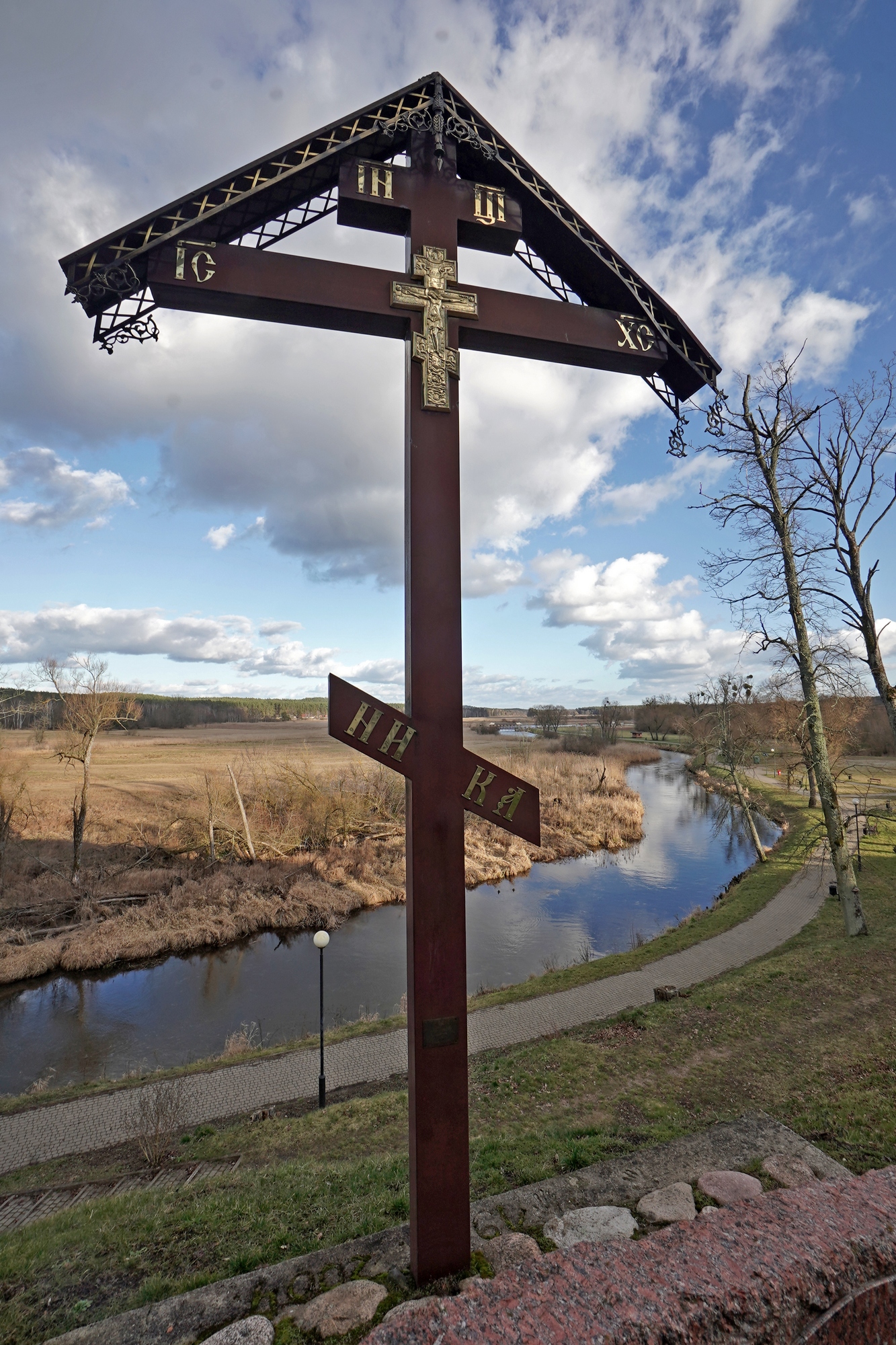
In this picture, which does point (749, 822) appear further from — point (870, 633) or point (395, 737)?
point (395, 737)

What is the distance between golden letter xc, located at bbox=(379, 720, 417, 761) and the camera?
9.72 ft

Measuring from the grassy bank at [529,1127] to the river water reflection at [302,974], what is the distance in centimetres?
577

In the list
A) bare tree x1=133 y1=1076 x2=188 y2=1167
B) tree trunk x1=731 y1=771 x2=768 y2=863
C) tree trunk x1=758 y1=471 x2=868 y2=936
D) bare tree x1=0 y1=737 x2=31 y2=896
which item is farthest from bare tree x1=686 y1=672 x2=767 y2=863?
bare tree x1=0 y1=737 x2=31 y2=896

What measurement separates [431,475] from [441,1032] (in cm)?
282

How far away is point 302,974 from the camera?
16875 millimetres

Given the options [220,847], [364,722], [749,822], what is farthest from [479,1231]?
[220,847]

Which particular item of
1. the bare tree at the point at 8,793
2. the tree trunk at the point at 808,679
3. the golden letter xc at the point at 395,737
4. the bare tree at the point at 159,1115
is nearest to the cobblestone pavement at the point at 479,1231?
the golden letter xc at the point at 395,737

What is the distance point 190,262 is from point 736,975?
1362 cm

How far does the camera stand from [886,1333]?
2.50 meters

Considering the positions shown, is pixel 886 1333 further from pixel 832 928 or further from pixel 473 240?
pixel 832 928

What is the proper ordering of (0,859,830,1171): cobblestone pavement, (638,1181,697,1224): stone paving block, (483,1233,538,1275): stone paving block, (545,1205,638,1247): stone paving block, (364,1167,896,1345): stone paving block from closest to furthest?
(364,1167,896,1345): stone paving block < (483,1233,538,1275): stone paving block < (545,1205,638,1247): stone paving block < (638,1181,697,1224): stone paving block < (0,859,830,1171): cobblestone pavement

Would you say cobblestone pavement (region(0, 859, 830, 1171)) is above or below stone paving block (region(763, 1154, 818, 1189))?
below

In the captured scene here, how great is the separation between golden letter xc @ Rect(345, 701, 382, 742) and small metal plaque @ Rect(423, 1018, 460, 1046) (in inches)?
56.3

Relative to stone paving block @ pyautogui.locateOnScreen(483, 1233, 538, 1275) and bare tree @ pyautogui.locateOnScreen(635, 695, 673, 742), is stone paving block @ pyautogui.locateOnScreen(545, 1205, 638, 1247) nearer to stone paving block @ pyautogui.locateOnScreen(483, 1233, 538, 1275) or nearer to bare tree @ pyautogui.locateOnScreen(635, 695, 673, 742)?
stone paving block @ pyautogui.locateOnScreen(483, 1233, 538, 1275)
